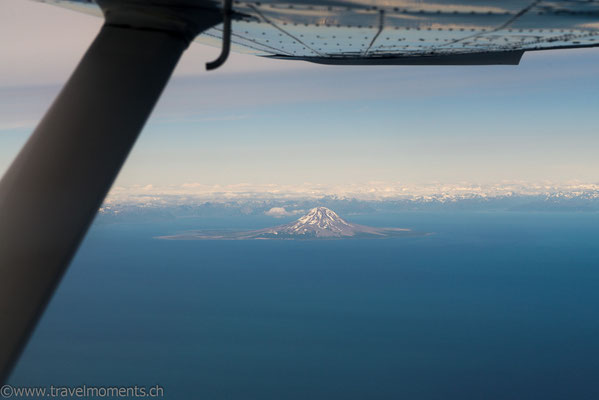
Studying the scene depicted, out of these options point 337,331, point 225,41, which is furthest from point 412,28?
point 337,331

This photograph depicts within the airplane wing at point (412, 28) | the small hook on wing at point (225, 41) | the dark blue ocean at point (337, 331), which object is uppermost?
the dark blue ocean at point (337, 331)

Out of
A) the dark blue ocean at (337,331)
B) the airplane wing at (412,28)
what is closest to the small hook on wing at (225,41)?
the airplane wing at (412,28)

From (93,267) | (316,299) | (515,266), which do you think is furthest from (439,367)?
(93,267)

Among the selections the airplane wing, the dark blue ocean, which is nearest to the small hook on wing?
the airplane wing

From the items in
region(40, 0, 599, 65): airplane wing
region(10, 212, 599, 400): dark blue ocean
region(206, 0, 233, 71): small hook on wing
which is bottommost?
region(206, 0, 233, 71): small hook on wing

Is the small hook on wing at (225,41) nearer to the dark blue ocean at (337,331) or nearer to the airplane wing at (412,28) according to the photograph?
the airplane wing at (412,28)

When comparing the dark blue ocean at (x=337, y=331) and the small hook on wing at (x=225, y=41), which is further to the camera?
the dark blue ocean at (x=337, y=331)

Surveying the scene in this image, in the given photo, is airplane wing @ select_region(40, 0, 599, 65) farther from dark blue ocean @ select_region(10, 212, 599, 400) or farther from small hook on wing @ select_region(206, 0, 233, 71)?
dark blue ocean @ select_region(10, 212, 599, 400)

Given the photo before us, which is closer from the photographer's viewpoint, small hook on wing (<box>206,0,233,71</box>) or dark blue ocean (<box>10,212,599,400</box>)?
small hook on wing (<box>206,0,233,71</box>)

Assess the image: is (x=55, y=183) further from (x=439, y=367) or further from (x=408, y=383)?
(x=439, y=367)
